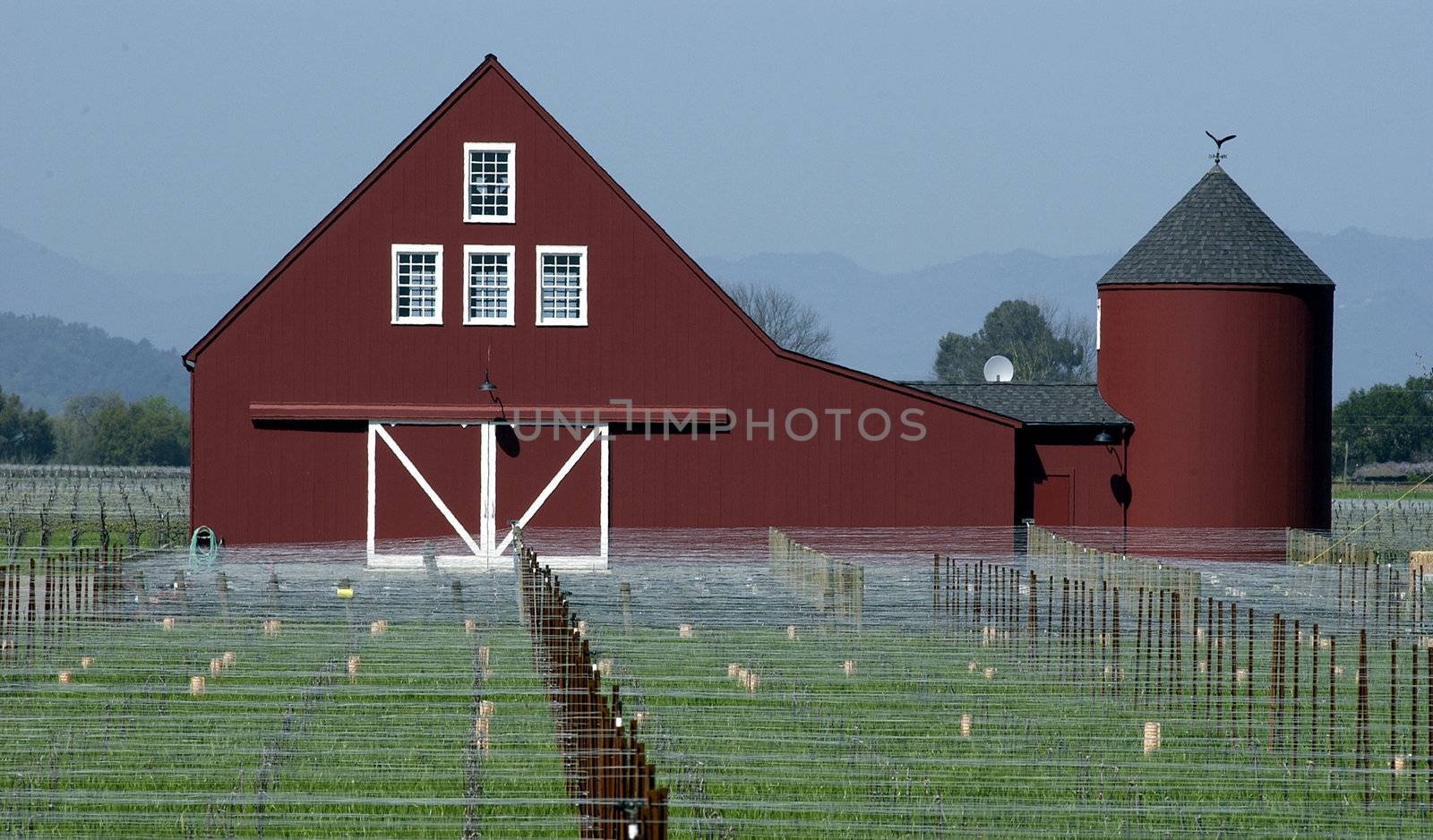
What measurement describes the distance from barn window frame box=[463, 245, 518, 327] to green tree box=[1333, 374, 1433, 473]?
8405 cm

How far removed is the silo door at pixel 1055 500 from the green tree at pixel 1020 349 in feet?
275

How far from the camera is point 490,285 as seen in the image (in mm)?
34531

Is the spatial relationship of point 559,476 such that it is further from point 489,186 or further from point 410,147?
point 410,147

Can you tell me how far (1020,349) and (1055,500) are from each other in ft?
302

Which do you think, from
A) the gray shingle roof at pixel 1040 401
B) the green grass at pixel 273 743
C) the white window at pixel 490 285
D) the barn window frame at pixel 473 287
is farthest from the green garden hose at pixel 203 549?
the gray shingle roof at pixel 1040 401

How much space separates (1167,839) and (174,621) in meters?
13.9

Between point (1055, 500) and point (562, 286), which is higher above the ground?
point (562, 286)

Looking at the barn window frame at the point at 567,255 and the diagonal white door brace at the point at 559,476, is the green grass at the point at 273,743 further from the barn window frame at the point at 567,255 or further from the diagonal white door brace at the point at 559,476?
the barn window frame at the point at 567,255

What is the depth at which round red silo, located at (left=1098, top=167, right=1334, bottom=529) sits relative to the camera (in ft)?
123

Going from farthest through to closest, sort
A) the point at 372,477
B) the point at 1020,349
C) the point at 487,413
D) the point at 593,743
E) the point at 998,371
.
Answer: the point at 1020,349
the point at 998,371
the point at 487,413
the point at 372,477
the point at 593,743

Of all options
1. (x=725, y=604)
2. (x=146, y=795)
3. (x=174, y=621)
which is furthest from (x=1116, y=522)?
(x=146, y=795)

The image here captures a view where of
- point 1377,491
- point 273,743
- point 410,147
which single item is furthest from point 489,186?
point 1377,491

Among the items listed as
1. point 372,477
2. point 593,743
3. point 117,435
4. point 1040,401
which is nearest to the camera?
point 593,743

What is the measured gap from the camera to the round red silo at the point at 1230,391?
123 ft
